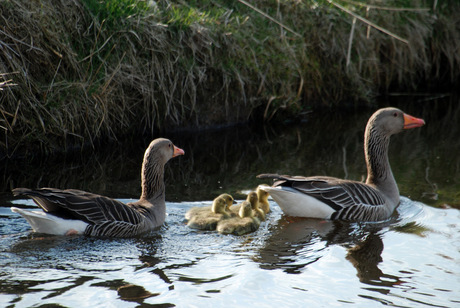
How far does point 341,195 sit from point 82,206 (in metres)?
2.96

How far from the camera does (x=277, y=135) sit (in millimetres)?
11508

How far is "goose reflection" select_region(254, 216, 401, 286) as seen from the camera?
5.68m

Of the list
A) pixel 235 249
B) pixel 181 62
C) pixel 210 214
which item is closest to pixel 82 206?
pixel 210 214

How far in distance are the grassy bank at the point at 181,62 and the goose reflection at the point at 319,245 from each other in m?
2.30

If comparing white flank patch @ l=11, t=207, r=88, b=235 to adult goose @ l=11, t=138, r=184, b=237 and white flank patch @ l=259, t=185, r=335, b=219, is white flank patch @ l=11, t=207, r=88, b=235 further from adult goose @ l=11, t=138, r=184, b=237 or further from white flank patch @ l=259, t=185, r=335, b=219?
white flank patch @ l=259, t=185, r=335, b=219

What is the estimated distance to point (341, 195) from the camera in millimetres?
7406

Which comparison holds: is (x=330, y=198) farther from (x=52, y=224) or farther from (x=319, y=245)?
(x=52, y=224)

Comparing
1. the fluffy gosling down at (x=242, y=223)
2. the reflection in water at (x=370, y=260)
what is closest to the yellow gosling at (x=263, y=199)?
the fluffy gosling down at (x=242, y=223)

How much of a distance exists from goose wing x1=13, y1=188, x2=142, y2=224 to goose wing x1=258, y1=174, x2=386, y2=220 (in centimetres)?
175

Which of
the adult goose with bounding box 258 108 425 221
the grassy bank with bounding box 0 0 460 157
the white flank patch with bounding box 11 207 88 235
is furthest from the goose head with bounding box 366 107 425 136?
the white flank patch with bounding box 11 207 88 235

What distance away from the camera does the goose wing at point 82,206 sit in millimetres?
6148

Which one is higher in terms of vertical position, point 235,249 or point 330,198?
point 330,198

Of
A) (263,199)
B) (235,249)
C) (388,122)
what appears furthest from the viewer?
(388,122)

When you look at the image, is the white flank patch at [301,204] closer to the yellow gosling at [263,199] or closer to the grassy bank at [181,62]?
the yellow gosling at [263,199]
